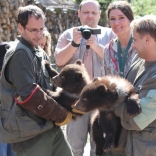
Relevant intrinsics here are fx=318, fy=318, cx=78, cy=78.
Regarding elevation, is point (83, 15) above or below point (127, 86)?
above

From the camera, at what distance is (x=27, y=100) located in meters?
3.22

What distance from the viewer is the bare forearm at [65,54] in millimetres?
4582

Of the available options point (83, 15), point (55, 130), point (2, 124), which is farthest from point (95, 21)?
point (2, 124)

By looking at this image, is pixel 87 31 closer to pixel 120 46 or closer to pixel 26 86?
pixel 120 46

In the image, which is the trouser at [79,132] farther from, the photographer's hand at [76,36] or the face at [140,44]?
the face at [140,44]

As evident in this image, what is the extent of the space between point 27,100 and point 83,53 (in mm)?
1814

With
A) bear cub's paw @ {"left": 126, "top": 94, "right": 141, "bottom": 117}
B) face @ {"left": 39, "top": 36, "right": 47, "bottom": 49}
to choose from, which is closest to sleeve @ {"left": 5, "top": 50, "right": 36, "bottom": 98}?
bear cub's paw @ {"left": 126, "top": 94, "right": 141, "bottom": 117}

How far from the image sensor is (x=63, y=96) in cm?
379

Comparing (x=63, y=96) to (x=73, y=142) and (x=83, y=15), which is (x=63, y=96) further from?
(x=83, y=15)

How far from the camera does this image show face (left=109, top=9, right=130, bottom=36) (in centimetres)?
425

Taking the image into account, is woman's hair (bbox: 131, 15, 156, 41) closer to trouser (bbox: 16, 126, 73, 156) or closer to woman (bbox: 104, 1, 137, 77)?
woman (bbox: 104, 1, 137, 77)

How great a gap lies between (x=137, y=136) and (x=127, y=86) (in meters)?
0.49

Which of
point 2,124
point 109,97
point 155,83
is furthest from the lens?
point 2,124

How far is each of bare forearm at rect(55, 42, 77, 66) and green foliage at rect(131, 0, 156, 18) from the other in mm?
11594
